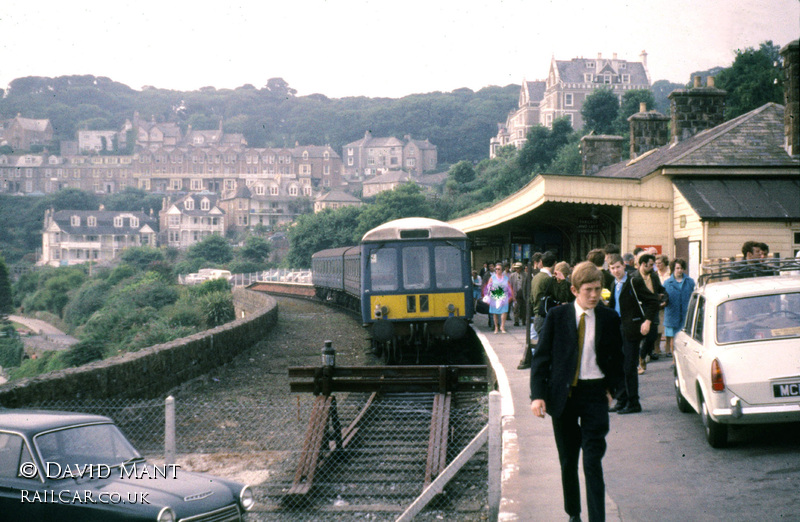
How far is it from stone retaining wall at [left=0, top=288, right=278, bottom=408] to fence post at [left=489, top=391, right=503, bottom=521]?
18.0 feet

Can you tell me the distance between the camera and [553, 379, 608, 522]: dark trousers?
4961 mm

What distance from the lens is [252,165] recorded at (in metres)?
185

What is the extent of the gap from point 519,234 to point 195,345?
1276 centimetres

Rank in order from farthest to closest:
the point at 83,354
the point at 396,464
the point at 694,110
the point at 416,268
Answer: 1. the point at 83,354
2. the point at 694,110
3. the point at 416,268
4. the point at 396,464

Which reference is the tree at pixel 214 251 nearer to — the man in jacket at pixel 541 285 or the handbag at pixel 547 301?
the man in jacket at pixel 541 285

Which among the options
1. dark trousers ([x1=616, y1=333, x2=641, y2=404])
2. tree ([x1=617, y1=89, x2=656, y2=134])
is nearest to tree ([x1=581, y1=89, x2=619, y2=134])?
tree ([x1=617, y1=89, x2=656, y2=134])

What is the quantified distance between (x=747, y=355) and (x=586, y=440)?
93.4 inches

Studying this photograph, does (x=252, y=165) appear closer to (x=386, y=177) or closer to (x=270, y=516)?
(x=386, y=177)

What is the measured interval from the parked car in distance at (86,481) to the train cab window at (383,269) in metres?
10.9

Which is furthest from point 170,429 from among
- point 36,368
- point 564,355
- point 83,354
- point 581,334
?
point 36,368

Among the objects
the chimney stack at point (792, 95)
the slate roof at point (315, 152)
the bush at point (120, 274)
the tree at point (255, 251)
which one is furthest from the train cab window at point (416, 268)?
the slate roof at point (315, 152)

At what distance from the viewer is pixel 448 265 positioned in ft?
56.0

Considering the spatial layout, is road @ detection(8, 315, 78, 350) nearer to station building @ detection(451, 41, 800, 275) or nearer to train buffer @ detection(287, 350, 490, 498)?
station building @ detection(451, 41, 800, 275)

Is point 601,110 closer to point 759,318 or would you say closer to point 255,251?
point 255,251
